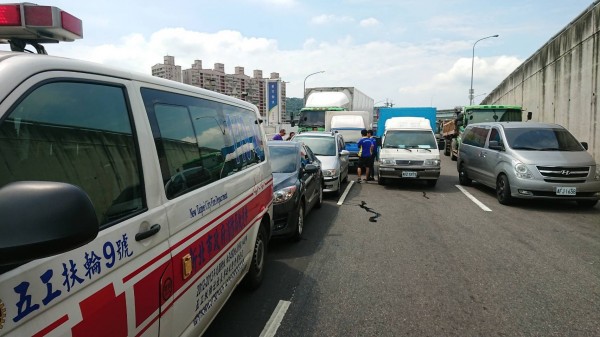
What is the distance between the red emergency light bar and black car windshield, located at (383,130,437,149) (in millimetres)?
10003

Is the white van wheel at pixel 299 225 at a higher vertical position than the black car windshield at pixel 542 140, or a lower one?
lower

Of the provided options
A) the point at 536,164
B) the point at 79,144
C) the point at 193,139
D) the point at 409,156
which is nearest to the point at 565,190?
the point at 536,164

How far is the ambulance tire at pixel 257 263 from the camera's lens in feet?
13.0

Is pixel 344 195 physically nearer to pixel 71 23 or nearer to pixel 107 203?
pixel 71 23

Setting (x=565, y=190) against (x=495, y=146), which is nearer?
(x=565, y=190)

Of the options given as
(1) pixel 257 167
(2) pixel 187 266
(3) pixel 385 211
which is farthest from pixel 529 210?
(2) pixel 187 266

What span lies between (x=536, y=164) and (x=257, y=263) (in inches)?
260

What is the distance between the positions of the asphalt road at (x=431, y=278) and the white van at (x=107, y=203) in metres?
1.14

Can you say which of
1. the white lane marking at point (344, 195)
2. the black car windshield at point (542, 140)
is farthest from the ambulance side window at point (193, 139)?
the black car windshield at point (542, 140)

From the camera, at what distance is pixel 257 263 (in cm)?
411

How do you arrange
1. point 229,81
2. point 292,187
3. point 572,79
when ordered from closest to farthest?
point 292,187, point 572,79, point 229,81

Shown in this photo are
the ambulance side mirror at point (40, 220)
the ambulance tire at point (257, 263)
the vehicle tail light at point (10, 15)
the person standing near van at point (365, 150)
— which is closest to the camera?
the ambulance side mirror at point (40, 220)

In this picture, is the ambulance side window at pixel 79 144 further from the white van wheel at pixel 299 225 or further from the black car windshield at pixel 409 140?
the black car windshield at pixel 409 140

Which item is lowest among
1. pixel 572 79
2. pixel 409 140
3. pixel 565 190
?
pixel 565 190
